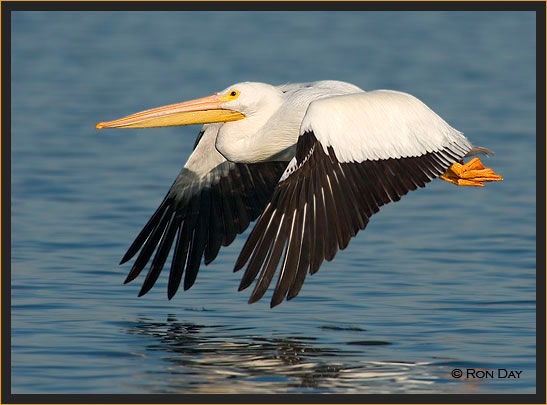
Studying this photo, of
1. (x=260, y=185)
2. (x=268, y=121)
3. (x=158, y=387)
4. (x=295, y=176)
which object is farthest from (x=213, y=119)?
(x=158, y=387)

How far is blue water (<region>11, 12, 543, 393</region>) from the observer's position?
7020mm

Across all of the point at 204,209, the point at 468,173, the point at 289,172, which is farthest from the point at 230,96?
the point at 468,173

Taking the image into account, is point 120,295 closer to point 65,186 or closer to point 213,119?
point 213,119

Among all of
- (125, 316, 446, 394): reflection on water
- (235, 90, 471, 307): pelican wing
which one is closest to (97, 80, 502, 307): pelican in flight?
(235, 90, 471, 307): pelican wing

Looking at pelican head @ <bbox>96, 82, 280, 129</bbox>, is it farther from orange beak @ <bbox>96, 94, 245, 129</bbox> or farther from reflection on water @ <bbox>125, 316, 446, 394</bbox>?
reflection on water @ <bbox>125, 316, 446, 394</bbox>

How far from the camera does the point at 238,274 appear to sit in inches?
379

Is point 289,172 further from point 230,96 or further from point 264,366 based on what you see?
point 230,96

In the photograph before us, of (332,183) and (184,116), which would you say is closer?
(332,183)

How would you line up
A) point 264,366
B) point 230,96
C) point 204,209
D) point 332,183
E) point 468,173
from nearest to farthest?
point 264,366, point 332,183, point 230,96, point 468,173, point 204,209

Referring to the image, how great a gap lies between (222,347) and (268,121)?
2042 mm

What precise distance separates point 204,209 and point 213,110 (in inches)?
44.9

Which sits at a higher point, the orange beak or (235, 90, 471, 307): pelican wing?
the orange beak

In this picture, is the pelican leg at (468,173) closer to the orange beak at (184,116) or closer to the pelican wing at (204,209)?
the pelican wing at (204,209)

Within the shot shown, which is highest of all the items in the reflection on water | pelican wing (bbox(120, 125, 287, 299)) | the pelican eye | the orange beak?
the pelican eye
